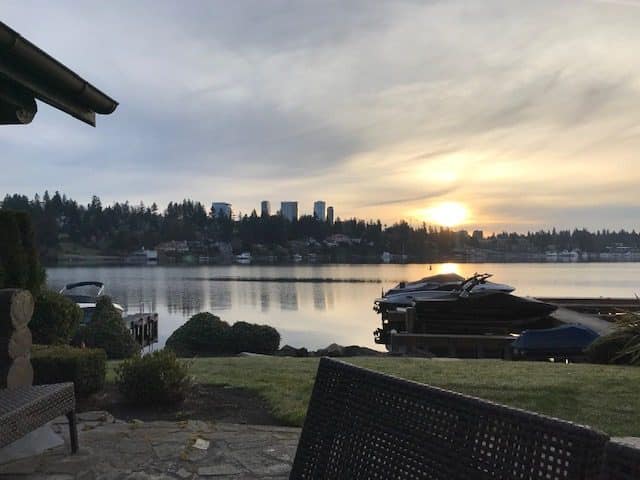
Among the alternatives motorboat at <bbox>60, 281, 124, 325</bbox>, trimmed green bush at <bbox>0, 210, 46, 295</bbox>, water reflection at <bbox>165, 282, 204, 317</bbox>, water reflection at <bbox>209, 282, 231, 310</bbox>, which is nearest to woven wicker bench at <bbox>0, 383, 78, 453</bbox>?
trimmed green bush at <bbox>0, 210, 46, 295</bbox>

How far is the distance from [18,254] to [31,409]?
4.36 m

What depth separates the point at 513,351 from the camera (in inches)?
565

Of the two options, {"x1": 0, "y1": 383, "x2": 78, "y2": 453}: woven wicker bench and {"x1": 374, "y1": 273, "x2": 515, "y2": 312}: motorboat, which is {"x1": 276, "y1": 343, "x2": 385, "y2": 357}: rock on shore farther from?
{"x1": 0, "y1": 383, "x2": 78, "y2": 453}: woven wicker bench

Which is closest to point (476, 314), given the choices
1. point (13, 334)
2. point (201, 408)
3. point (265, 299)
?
point (201, 408)

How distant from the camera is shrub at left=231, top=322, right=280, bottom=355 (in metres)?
18.5

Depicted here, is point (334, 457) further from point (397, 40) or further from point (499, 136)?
point (499, 136)

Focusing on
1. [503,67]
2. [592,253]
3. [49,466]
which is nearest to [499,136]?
[503,67]

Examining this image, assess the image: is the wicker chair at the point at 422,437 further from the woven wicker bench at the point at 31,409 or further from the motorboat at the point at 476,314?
the motorboat at the point at 476,314

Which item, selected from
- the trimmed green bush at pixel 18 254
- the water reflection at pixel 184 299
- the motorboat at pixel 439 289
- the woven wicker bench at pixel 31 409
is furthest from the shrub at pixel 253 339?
the water reflection at pixel 184 299

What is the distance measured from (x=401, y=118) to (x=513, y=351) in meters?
8.99

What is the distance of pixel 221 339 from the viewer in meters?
18.5

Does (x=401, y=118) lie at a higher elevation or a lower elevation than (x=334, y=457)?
higher

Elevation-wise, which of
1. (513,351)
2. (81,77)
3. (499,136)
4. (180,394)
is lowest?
(513,351)

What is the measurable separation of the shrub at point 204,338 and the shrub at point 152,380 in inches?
488
